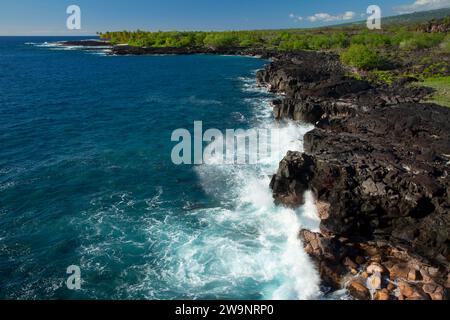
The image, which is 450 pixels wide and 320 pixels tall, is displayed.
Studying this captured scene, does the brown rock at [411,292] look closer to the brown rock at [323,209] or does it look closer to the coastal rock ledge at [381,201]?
the coastal rock ledge at [381,201]

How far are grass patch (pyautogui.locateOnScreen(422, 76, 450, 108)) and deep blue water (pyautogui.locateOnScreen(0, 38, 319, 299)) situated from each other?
21322 millimetres

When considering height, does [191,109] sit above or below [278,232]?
above

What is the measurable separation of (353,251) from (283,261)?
505 centimetres

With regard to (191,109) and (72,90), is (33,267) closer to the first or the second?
(191,109)

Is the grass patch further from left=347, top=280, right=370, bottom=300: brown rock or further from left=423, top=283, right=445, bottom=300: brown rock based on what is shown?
left=347, top=280, right=370, bottom=300: brown rock

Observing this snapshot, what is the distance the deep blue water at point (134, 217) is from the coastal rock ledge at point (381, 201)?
2397 millimetres

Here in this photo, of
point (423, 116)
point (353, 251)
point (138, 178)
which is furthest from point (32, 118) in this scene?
point (423, 116)

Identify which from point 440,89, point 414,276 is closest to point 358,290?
point 414,276

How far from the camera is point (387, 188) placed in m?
26.2

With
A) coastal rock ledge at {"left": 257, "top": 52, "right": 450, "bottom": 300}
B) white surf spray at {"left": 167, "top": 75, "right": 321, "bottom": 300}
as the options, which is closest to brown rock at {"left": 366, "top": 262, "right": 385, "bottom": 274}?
coastal rock ledge at {"left": 257, "top": 52, "right": 450, "bottom": 300}

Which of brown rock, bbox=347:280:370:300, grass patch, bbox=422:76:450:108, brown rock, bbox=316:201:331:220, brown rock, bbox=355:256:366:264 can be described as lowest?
brown rock, bbox=347:280:370:300

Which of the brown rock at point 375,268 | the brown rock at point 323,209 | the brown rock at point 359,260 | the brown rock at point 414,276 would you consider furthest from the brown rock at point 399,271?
the brown rock at point 323,209

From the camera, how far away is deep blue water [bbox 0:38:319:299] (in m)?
22.7
